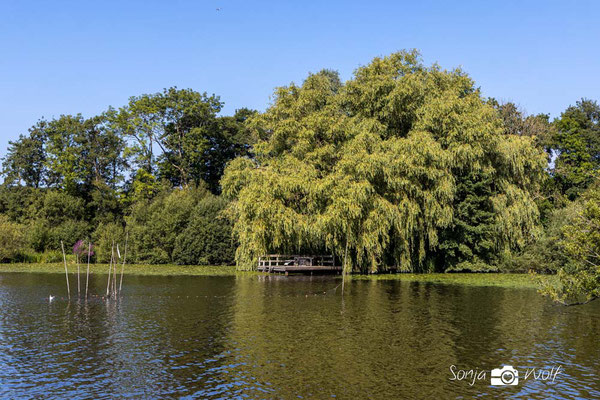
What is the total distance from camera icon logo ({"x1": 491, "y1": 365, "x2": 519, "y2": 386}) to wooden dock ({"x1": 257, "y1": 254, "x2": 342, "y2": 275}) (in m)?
33.1

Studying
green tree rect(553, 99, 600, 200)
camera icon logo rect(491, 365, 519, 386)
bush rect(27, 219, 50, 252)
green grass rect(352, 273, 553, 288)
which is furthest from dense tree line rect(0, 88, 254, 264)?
camera icon logo rect(491, 365, 519, 386)

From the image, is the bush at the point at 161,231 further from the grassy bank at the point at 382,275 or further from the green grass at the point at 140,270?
the green grass at the point at 140,270

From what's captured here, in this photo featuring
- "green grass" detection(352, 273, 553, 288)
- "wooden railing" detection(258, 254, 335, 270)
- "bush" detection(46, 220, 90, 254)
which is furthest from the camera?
"bush" detection(46, 220, 90, 254)

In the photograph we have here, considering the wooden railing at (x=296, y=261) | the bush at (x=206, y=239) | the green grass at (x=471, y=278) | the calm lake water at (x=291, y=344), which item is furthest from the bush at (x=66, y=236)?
the green grass at (x=471, y=278)

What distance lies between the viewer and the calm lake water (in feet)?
54.3

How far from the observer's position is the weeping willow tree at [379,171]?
45906mm

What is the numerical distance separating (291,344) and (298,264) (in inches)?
1202

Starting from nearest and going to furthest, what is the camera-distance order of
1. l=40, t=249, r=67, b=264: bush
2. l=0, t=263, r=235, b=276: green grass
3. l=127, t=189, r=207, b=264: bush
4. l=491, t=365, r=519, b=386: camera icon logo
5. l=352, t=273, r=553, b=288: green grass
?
1. l=491, t=365, r=519, b=386: camera icon logo
2. l=352, t=273, r=553, b=288: green grass
3. l=0, t=263, r=235, b=276: green grass
4. l=127, t=189, r=207, b=264: bush
5. l=40, t=249, r=67, b=264: bush

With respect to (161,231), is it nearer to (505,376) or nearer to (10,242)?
(10,242)

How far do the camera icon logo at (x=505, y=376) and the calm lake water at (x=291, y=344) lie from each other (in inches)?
10.2

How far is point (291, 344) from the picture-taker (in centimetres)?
2172

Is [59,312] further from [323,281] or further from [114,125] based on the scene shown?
[114,125]

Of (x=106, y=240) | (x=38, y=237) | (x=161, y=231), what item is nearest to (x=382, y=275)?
(x=161, y=231)

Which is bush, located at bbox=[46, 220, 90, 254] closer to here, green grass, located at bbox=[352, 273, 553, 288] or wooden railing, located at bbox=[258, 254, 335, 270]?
wooden railing, located at bbox=[258, 254, 335, 270]
